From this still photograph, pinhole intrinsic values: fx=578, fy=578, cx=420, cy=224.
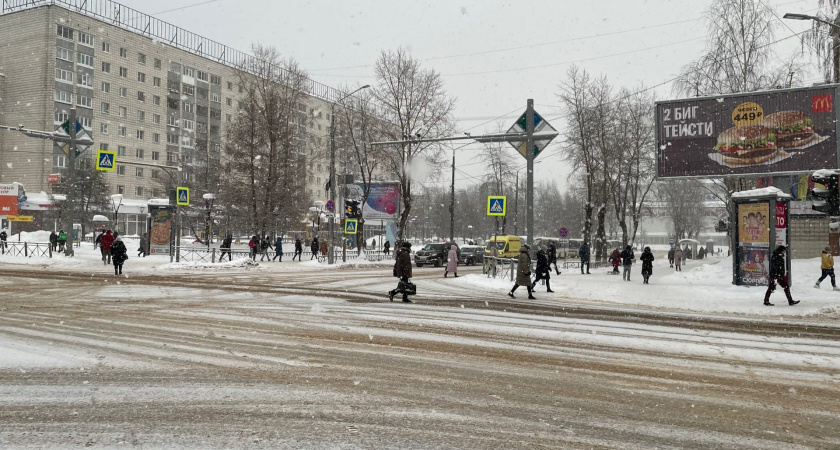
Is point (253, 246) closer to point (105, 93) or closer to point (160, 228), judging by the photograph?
point (160, 228)

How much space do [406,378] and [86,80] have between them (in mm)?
69880

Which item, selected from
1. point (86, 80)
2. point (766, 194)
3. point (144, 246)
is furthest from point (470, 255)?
point (86, 80)

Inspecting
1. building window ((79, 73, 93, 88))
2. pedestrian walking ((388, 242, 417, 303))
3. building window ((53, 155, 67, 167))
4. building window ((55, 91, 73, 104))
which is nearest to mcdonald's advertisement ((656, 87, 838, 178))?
pedestrian walking ((388, 242, 417, 303))

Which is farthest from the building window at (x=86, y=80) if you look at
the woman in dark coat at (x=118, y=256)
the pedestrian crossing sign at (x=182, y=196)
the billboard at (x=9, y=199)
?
the woman in dark coat at (x=118, y=256)

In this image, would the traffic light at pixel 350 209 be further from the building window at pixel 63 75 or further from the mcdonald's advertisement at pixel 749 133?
the building window at pixel 63 75

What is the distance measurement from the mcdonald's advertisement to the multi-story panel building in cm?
→ 3644

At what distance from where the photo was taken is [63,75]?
60.8m

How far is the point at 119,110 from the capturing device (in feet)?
220

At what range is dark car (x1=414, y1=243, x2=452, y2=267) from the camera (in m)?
37.4

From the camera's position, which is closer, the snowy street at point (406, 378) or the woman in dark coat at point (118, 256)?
the snowy street at point (406, 378)

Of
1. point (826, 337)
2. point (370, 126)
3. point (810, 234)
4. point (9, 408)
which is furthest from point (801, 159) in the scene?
point (370, 126)

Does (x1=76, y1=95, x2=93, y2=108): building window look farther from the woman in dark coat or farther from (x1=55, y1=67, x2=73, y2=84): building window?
the woman in dark coat

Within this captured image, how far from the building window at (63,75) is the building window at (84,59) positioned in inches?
69.0

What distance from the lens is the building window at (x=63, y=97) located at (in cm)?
6059
